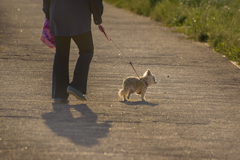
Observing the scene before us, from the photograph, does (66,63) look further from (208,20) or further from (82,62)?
(208,20)

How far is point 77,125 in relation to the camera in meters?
5.41

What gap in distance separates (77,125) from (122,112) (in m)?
0.89

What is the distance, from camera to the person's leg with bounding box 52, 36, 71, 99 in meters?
6.22

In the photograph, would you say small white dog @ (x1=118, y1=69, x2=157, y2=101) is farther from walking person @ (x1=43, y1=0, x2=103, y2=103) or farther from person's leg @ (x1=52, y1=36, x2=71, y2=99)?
person's leg @ (x1=52, y1=36, x2=71, y2=99)

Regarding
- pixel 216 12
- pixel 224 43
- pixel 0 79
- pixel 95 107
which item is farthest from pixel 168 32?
pixel 95 107

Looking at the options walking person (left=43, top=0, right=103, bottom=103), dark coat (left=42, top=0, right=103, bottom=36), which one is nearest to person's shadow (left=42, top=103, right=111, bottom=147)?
walking person (left=43, top=0, right=103, bottom=103)

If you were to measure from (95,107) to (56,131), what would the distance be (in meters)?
1.26

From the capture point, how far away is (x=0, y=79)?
8094 mm

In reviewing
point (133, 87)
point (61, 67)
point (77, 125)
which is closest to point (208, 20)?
point (133, 87)

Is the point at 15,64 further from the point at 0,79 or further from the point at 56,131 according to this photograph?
the point at 56,131

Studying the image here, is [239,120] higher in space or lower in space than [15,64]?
higher

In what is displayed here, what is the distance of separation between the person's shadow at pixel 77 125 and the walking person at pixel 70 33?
29 cm

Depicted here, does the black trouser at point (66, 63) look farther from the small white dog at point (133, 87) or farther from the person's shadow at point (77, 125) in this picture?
the small white dog at point (133, 87)

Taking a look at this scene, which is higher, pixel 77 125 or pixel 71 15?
pixel 71 15
